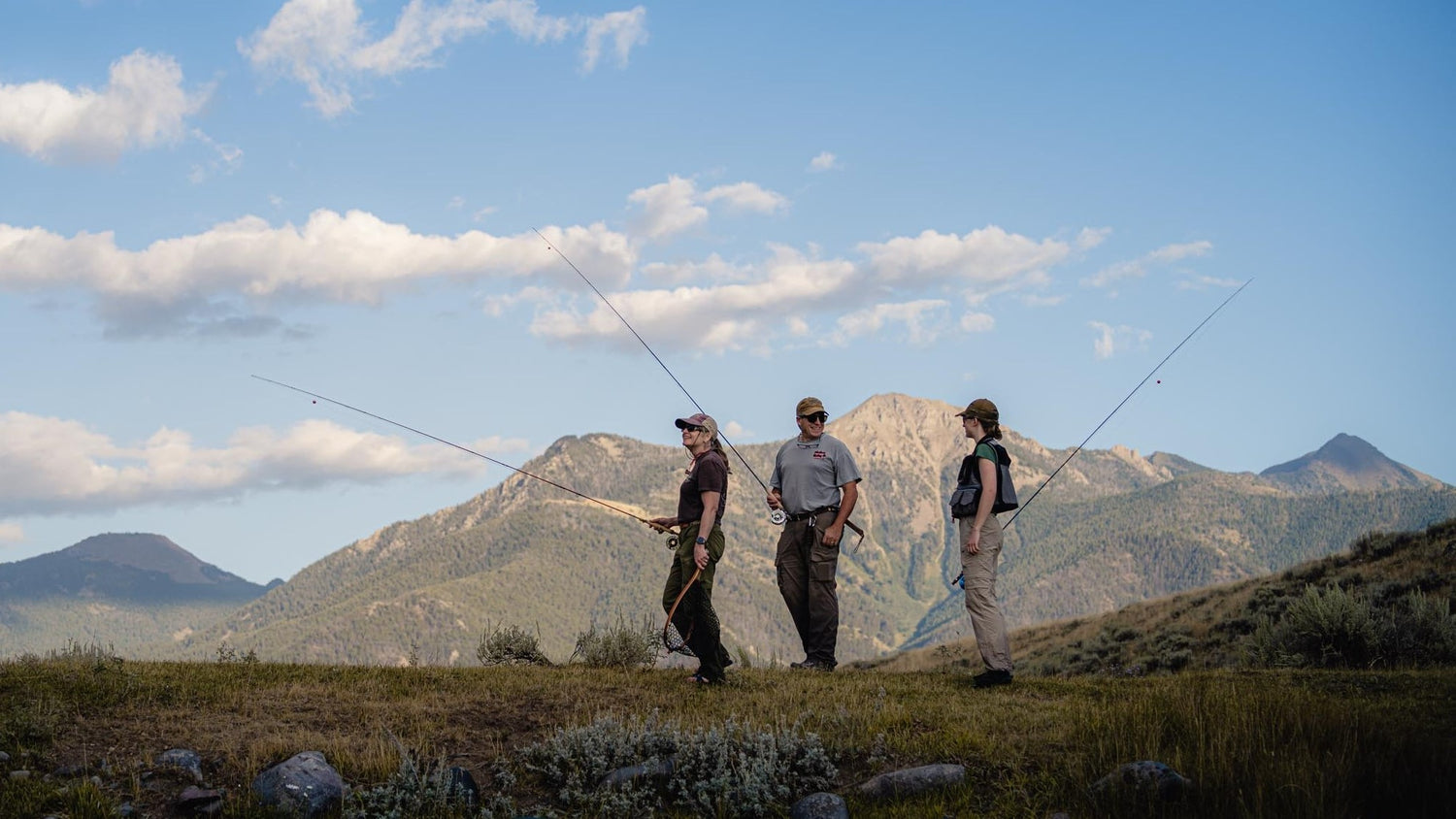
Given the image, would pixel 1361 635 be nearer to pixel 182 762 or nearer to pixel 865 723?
pixel 865 723

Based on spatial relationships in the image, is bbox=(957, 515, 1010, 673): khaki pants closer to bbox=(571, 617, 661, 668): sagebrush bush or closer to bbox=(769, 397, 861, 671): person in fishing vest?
bbox=(769, 397, 861, 671): person in fishing vest

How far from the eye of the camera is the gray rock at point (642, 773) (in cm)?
773

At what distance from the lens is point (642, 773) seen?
7.78m

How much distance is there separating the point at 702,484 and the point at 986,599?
3.03 m

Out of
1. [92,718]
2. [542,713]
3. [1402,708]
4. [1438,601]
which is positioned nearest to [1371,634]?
[1438,601]

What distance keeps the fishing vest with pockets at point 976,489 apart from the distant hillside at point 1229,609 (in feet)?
17.7

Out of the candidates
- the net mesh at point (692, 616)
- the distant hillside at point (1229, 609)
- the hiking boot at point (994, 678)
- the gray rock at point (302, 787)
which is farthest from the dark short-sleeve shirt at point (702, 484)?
the distant hillside at point (1229, 609)

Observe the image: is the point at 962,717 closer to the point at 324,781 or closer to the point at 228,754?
the point at 324,781

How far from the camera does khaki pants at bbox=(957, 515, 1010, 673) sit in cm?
1093

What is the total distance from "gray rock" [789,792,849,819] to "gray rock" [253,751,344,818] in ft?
9.87

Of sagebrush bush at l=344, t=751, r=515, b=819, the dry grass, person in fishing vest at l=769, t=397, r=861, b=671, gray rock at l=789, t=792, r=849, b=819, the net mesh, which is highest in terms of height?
person in fishing vest at l=769, t=397, r=861, b=671

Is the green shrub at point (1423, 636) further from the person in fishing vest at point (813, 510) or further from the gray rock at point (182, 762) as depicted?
the gray rock at point (182, 762)

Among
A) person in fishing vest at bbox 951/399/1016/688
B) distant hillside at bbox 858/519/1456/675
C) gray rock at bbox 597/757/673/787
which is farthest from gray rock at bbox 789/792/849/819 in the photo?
distant hillside at bbox 858/519/1456/675

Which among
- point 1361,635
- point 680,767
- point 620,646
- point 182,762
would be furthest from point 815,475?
point 182,762
